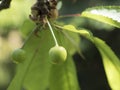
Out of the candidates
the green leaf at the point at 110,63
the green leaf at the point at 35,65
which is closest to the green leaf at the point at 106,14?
the green leaf at the point at 110,63

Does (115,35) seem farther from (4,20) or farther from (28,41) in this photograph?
(28,41)

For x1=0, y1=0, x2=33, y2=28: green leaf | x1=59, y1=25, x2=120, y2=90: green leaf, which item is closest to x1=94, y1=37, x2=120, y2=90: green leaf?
x1=59, y1=25, x2=120, y2=90: green leaf

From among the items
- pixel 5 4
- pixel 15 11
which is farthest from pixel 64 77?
pixel 15 11

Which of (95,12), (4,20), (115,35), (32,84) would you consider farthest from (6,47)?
(115,35)

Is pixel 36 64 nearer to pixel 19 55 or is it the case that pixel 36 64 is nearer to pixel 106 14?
pixel 19 55

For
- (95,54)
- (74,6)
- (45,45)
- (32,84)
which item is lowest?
(95,54)

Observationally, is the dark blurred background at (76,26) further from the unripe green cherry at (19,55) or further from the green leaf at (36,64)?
the unripe green cherry at (19,55)
